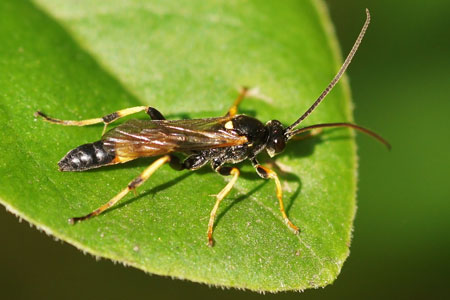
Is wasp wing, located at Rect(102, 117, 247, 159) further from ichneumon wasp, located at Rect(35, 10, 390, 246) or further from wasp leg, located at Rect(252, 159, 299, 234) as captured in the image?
wasp leg, located at Rect(252, 159, 299, 234)

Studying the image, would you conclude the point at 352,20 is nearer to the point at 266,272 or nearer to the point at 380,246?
the point at 380,246

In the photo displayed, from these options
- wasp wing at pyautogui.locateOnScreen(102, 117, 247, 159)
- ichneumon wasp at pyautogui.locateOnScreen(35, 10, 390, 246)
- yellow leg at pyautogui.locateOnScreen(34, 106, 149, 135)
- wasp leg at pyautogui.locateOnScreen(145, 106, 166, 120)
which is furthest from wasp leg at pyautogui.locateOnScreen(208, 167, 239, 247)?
yellow leg at pyautogui.locateOnScreen(34, 106, 149, 135)

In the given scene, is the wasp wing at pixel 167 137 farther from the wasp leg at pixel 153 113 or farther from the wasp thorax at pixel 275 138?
the wasp thorax at pixel 275 138

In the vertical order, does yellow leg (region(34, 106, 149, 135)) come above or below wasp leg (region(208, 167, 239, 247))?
above

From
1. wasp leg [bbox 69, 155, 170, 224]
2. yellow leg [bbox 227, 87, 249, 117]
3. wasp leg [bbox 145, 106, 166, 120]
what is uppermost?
wasp leg [bbox 145, 106, 166, 120]

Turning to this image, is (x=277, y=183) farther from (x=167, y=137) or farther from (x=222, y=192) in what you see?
(x=167, y=137)

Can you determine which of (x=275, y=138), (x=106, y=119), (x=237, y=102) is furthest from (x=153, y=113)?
(x=275, y=138)

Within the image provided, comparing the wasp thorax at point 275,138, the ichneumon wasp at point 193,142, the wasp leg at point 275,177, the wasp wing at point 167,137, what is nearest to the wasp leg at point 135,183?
the ichneumon wasp at point 193,142
